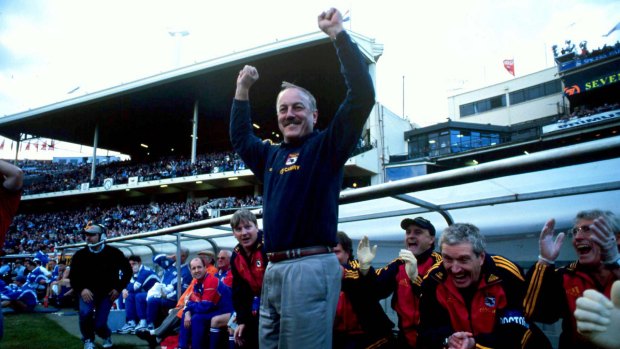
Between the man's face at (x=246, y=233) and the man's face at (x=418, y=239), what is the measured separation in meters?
1.36

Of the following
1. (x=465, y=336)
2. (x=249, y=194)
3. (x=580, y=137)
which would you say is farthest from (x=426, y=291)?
(x=249, y=194)

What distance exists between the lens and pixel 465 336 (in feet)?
7.44

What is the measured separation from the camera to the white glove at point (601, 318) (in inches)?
51.0

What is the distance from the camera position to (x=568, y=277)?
2.54 meters

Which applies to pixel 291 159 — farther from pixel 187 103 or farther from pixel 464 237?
pixel 187 103

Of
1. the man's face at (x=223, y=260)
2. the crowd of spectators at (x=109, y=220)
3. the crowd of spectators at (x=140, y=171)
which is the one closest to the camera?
the man's face at (x=223, y=260)

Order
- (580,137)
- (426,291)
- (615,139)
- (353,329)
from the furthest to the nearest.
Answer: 1. (580,137)
2. (353,329)
3. (426,291)
4. (615,139)

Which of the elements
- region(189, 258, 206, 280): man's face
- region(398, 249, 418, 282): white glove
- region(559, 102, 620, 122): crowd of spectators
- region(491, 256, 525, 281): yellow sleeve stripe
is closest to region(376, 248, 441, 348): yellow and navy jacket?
region(398, 249, 418, 282): white glove

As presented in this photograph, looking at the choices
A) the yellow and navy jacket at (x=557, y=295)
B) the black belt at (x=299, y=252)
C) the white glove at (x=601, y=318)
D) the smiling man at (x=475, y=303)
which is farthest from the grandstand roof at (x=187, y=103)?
the white glove at (x=601, y=318)

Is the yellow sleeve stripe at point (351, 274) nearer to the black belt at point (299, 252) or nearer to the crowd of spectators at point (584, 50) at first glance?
the black belt at point (299, 252)

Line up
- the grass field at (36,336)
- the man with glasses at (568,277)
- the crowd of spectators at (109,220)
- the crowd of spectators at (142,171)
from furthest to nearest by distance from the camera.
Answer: the crowd of spectators at (142,171)
the crowd of spectators at (109,220)
the grass field at (36,336)
the man with glasses at (568,277)

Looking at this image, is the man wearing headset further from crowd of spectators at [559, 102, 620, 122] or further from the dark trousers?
crowd of spectators at [559, 102, 620, 122]

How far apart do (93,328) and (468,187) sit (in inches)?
215

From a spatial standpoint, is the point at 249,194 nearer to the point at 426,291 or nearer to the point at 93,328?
the point at 93,328
